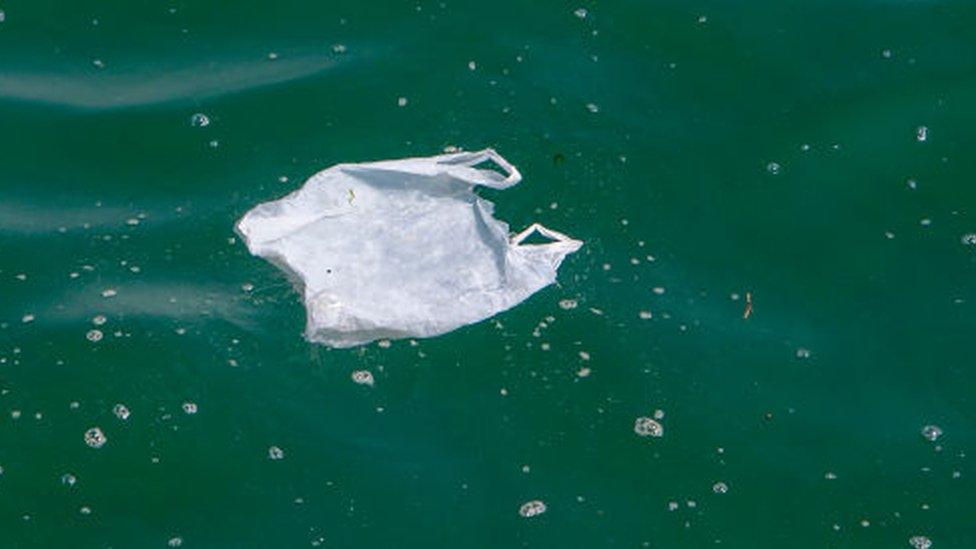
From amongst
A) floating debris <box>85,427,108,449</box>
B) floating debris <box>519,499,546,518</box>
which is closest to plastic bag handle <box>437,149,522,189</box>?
floating debris <box>519,499,546,518</box>

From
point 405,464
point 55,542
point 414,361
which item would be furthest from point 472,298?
point 55,542

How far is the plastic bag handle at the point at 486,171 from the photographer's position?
2.63 m

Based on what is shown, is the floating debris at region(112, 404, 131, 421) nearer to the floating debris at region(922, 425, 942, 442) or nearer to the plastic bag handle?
the plastic bag handle

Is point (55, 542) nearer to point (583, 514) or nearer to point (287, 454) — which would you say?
point (287, 454)

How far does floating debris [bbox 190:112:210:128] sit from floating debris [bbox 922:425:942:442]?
1.30 metres

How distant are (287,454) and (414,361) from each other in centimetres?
24

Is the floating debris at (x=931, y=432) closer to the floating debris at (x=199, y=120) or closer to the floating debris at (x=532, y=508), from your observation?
the floating debris at (x=532, y=508)

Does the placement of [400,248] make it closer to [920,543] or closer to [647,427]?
[647,427]

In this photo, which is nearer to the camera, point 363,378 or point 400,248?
point 363,378

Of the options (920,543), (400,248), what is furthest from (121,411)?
(920,543)

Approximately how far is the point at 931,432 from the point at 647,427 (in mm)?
430

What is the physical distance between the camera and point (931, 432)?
7.89ft

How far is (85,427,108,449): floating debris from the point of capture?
7.65 feet

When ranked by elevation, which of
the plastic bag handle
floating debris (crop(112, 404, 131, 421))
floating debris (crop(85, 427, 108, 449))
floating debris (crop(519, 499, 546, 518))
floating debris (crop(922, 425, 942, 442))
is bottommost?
floating debris (crop(85, 427, 108, 449))
